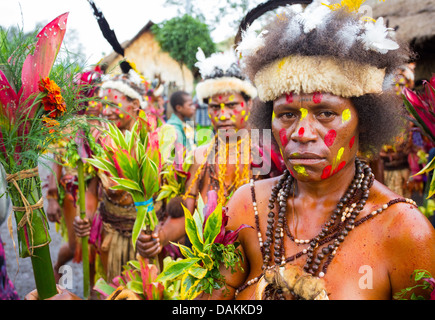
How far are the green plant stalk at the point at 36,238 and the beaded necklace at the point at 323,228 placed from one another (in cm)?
94

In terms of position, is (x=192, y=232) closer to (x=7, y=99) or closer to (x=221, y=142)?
(x=7, y=99)

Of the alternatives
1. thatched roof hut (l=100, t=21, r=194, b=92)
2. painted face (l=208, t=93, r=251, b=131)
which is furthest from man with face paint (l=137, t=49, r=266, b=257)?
thatched roof hut (l=100, t=21, r=194, b=92)

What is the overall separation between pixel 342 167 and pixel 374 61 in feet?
1.56

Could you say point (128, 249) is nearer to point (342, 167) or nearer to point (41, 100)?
point (41, 100)

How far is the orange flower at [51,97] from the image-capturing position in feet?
5.52

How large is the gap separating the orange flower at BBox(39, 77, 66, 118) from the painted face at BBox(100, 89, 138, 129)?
8.27ft

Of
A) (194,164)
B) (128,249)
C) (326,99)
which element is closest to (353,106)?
(326,99)

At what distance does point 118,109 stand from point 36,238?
2.79 m

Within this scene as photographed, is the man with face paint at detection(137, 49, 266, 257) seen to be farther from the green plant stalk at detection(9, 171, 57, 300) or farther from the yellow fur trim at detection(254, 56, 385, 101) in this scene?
the yellow fur trim at detection(254, 56, 385, 101)

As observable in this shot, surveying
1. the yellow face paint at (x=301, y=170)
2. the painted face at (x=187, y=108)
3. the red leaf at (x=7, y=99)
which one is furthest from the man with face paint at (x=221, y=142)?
the painted face at (x=187, y=108)

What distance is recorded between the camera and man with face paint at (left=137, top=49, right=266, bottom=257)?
342cm

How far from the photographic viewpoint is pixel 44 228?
1.79 metres

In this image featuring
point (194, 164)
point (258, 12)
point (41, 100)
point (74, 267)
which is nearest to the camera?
point (41, 100)

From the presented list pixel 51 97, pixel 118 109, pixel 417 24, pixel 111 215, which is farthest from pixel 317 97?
pixel 417 24
